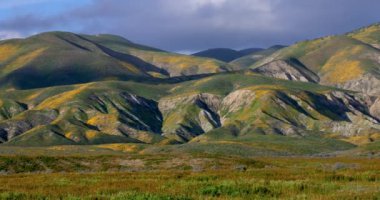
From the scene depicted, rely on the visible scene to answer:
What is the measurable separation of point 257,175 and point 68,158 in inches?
2608

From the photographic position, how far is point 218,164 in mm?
117688

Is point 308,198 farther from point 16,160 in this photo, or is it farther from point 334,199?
point 16,160

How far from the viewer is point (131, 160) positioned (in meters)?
129

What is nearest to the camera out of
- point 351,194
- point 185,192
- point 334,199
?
point 334,199

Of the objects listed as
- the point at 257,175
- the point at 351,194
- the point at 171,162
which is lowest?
the point at 171,162

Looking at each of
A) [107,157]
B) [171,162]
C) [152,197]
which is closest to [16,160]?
[107,157]

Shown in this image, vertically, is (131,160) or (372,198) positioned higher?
(372,198)

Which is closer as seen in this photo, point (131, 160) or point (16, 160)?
point (16, 160)

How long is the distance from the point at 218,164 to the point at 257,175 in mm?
49496

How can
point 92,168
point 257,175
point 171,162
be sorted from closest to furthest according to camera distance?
point 257,175, point 92,168, point 171,162

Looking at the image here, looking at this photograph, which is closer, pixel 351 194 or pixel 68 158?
pixel 351 194

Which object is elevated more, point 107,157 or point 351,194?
point 351,194

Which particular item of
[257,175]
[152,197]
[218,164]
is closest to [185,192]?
[152,197]

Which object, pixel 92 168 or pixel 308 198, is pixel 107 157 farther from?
pixel 308 198
